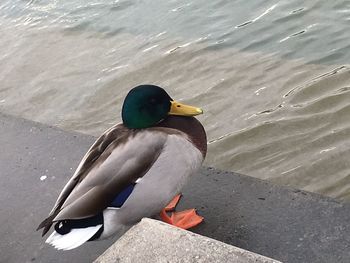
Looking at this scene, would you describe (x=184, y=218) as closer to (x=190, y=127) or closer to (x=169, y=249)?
(x=190, y=127)

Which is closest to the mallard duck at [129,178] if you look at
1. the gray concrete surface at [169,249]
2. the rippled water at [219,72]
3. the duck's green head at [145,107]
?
the duck's green head at [145,107]

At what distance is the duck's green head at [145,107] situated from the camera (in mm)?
3379

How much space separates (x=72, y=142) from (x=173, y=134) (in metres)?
1.14

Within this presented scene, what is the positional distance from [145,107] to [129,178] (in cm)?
49

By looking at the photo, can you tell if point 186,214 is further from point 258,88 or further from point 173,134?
point 258,88

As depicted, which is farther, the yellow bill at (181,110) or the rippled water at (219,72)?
Answer: the rippled water at (219,72)

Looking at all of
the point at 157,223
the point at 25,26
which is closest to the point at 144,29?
the point at 25,26

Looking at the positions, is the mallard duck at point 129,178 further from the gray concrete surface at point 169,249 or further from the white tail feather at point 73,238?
the gray concrete surface at point 169,249

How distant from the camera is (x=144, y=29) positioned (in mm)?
7016

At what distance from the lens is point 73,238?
298cm

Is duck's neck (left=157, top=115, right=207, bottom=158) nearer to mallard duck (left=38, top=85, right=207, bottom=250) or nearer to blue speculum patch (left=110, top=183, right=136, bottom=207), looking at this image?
mallard duck (left=38, top=85, right=207, bottom=250)

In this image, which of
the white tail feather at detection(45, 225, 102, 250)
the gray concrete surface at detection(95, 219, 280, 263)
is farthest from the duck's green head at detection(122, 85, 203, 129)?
the gray concrete surface at detection(95, 219, 280, 263)

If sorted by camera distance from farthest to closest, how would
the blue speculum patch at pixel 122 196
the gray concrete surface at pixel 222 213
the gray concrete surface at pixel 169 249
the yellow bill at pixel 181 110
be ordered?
the yellow bill at pixel 181 110
the blue speculum patch at pixel 122 196
the gray concrete surface at pixel 222 213
the gray concrete surface at pixel 169 249

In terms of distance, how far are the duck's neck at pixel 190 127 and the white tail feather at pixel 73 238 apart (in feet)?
2.35
